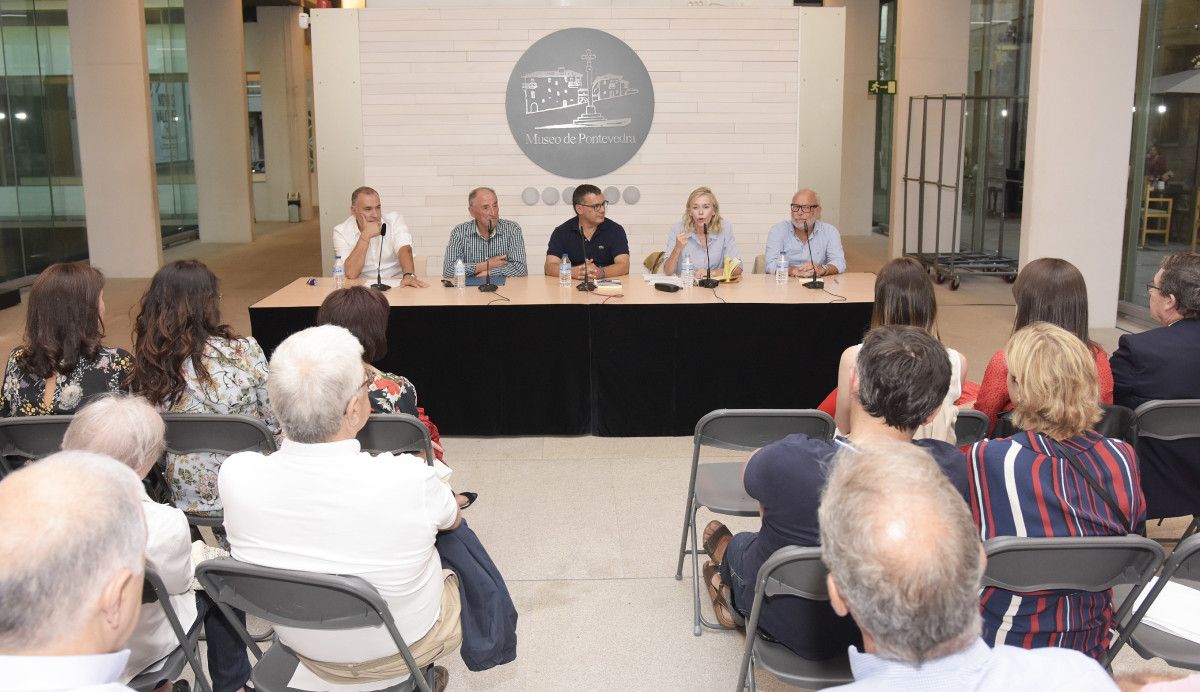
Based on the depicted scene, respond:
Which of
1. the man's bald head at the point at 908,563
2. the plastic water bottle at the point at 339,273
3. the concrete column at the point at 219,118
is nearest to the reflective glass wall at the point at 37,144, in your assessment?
the concrete column at the point at 219,118

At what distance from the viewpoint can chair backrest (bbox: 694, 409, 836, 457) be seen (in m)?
3.15

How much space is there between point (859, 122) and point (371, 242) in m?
10.5

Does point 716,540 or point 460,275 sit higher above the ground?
point 460,275

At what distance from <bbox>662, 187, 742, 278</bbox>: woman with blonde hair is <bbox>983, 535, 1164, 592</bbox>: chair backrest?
3.90 meters

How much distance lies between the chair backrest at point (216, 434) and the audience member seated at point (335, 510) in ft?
2.66

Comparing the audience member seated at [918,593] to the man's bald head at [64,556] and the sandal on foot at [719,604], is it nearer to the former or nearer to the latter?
the man's bald head at [64,556]

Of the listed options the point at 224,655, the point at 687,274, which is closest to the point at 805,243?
the point at 687,274

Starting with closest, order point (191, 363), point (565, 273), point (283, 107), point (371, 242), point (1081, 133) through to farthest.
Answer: point (191, 363)
point (565, 273)
point (371, 242)
point (1081, 133)
point (283, 107)

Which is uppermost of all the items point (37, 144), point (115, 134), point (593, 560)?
point (115, 134)

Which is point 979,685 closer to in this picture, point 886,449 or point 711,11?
point 886,449

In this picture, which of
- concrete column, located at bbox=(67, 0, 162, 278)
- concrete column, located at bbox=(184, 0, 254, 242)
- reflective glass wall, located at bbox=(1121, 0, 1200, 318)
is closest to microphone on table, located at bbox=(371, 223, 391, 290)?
reflective glass wall, located at bbox=(1121, 0, 1200, 318)

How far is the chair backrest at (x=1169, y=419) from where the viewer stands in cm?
319

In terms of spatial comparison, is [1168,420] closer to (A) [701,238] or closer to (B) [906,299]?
(B) [906,299]

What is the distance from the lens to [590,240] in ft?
20.4
